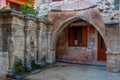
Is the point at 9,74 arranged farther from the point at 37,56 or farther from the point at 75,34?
the point at 75,34

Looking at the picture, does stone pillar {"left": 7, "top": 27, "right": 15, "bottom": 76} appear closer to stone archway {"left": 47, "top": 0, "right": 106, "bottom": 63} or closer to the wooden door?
stone archway {"left": 47, "top": 0, "right": 106, "bottom": 63}

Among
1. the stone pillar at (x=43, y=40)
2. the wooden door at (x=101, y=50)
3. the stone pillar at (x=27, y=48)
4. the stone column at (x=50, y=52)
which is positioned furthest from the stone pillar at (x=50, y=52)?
the wooden door at (x=101, y=50)

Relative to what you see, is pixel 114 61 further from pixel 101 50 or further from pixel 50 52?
pixel 50 52

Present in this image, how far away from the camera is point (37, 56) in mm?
8414

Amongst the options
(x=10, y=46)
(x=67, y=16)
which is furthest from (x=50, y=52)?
(x=10, y=46)

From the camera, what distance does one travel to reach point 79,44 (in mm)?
10414

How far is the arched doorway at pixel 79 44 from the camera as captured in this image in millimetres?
9844

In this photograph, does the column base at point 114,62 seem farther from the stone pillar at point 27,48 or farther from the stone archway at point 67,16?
the stone pillar at point 27,48

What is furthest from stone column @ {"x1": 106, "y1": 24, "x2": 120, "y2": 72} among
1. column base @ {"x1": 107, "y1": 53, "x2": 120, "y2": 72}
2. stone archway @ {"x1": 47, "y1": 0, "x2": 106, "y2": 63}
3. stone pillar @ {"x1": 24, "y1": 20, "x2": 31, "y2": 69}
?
stone pillar @ {"x1": 24, "y1": 20, "x2": 31, "y2": 69}

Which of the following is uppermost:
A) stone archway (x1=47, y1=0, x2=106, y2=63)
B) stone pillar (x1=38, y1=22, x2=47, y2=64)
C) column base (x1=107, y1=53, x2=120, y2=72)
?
stone archway (x1=47, y1=0, x2=106, y2=63)

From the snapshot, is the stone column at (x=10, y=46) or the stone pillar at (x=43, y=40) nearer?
the stone column at (x=10, y=46)

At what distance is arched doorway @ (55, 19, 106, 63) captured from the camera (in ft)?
32.3

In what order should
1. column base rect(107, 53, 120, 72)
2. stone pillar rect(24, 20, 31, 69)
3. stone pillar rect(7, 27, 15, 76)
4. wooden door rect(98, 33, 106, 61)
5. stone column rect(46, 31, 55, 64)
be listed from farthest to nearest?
1. wooden door rect(98, 33, 106, 61)
2. stone column rect(46, 31, 55, 64)
3. column base rect(107, 53, 120, 72)
4. stone pillar rect(24, 20, 31, 69)
5. stone pillar rect(7, 27, 15, 76)

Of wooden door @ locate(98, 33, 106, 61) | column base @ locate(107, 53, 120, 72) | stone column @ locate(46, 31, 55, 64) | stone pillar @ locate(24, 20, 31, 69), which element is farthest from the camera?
wooden door @ locate(98, 33, 106, 61)
